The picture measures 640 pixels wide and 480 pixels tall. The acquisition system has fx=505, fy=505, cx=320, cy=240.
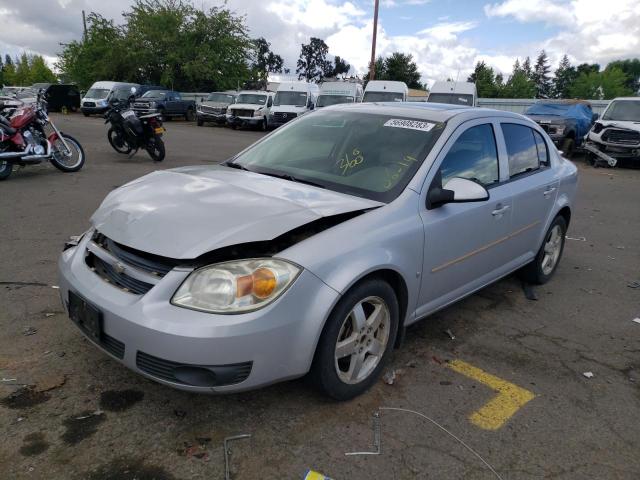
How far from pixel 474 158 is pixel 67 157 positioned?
340 inches

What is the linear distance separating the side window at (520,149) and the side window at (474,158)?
0.26 metres

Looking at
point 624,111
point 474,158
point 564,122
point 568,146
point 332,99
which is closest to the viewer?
point 474,158

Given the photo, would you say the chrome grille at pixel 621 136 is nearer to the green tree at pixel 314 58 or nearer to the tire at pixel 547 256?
the tire at pixel 547 256

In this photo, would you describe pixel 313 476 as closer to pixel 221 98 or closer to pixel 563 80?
pixel 221 98

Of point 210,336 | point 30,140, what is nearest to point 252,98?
point 30,140

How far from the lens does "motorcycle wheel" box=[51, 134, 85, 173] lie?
31.4 feet

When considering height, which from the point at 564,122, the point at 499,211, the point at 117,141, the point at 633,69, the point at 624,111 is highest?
the point at 633,69

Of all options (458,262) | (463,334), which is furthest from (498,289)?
(458,262)

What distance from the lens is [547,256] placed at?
4.97 meters

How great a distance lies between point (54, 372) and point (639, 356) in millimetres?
3897

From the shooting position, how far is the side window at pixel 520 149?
4.08 m

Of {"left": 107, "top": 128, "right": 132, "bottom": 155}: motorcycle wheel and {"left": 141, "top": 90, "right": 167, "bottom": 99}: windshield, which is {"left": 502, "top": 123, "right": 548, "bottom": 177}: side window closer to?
{"left": 107, "top": 128, "right": 132, "bottom": 155}: motorcycle wheel

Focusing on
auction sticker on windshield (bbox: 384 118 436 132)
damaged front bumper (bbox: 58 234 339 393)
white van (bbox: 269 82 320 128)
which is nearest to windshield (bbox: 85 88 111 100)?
white van (bbox: 269 82 320 128)

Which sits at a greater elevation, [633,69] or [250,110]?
[633,69]
